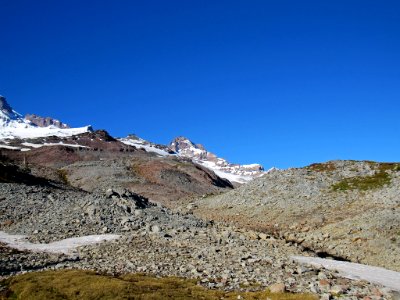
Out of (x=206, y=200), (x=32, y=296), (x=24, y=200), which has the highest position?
(x=206, y=200)

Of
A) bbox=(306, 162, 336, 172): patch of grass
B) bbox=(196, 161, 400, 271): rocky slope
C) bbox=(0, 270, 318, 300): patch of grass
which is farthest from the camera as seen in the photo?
bbox=(306, 162, 336, 172): patch of grass

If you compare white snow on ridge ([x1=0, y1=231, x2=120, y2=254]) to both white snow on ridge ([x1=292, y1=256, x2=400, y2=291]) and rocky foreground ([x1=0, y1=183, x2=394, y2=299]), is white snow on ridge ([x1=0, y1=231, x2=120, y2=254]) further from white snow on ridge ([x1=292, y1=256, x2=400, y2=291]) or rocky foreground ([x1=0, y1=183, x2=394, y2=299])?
white snow on ridge ([x1=292, y1=256, x2=400, y2=291])

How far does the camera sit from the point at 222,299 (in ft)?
79.8

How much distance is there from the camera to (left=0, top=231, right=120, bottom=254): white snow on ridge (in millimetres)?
38875

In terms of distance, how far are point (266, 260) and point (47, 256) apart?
1789 centimetres

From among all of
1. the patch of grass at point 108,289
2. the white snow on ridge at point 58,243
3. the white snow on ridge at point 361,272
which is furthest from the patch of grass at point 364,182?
the patch of grass at point 108,289

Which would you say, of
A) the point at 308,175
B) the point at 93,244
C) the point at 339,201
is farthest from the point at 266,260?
the point at 308,175

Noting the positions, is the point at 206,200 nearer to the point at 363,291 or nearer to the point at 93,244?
the point at 93,244

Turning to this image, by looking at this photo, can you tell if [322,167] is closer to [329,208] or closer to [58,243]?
[329,208]

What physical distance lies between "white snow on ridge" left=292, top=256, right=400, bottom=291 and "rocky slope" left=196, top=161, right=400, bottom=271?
538 cm

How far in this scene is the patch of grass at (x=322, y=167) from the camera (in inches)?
3125

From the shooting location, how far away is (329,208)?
6284 cm

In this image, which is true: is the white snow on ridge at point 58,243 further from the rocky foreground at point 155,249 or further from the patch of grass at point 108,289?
the patch of grass at point 108,289

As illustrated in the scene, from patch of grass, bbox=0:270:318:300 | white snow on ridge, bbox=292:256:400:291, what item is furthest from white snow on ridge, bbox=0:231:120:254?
white snow on ridge, bbox=292:256:400:291
